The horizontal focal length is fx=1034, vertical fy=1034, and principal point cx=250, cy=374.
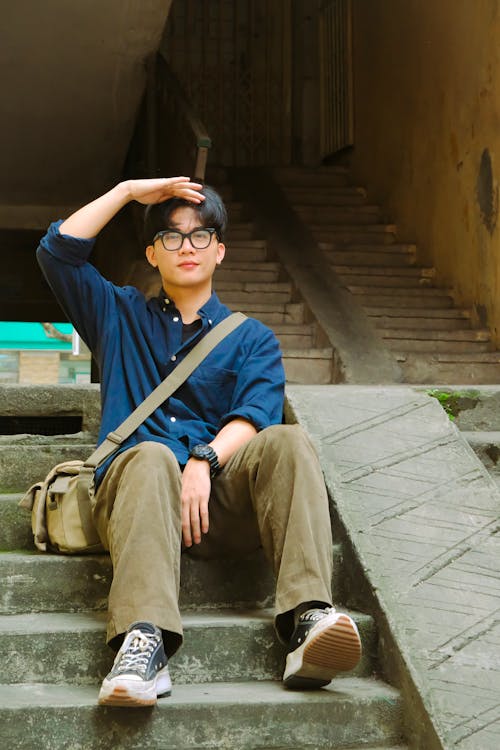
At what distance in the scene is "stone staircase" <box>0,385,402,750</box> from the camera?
2.23m

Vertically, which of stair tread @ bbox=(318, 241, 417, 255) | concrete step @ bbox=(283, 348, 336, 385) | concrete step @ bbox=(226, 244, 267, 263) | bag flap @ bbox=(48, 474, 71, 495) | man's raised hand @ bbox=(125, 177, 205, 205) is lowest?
concrete step @ bbox=(283, 348, 336, 385)

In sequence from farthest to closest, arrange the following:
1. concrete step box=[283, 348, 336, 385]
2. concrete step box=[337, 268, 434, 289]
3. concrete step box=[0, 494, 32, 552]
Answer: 1. concrete step box=[337, 268, 434, 289]
2. concrete step box=[283, 348, 336, 385]
3. concrete step box=[0, 494, 32, 552]

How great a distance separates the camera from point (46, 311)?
1405cm

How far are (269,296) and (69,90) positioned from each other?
235 centimetres

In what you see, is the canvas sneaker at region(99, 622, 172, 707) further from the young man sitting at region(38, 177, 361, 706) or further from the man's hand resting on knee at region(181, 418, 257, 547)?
the man's hand resting on knee at region(181, 418, 257, 547)

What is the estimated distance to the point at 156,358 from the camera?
2850mm

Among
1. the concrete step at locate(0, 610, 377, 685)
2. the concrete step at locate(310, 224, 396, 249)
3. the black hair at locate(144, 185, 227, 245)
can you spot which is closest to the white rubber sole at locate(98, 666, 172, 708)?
the concrete step at locate(0, 610, 377, 685)

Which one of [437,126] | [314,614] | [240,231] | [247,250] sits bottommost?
[314,614]

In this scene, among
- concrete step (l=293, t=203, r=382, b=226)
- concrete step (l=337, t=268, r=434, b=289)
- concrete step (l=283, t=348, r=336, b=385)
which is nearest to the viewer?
concrete step (l=283, t=348, r=336, b=385)

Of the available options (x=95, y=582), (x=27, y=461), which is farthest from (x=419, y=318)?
(x=95, y=582)

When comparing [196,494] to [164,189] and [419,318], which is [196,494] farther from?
[419,318]

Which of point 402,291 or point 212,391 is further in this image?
point 402,291

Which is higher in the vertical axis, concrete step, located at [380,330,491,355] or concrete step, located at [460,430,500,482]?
concrete step, located at [460,430,500,482]

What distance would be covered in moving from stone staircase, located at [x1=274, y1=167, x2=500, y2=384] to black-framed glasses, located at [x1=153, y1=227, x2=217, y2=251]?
4.17m
